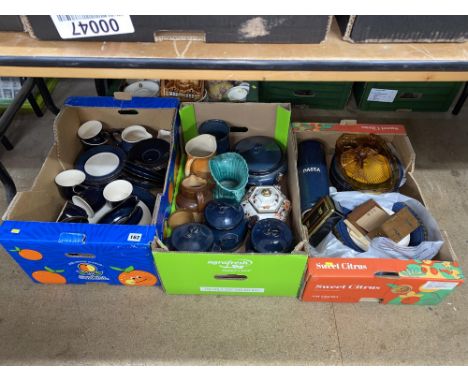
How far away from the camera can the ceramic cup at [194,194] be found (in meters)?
1.13

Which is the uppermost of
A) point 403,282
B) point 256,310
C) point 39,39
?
point 39,39

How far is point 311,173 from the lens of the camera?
121 centimetres

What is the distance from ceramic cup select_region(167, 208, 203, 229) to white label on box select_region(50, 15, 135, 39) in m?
0.55

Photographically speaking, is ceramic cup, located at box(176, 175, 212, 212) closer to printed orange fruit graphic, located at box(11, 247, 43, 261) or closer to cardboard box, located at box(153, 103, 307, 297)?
cardboard box, located at box(153, 103, 307, 297)

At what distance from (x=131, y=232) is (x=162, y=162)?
0.34m

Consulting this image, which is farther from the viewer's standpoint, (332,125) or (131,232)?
(332,125)

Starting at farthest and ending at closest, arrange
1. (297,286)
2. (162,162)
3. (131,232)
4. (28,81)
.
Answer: (28,81), (162,162), (297,286), (131,232)

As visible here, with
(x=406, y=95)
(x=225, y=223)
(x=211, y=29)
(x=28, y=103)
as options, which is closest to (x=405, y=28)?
(x=211, y=29)

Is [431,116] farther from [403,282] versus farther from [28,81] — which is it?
[28,81]

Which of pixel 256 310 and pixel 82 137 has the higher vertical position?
pixel 82 137

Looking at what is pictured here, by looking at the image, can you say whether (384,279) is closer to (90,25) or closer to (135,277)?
(135,277)

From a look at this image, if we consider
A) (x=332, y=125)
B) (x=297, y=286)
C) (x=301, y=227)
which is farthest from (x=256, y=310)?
(x=332, y=125)

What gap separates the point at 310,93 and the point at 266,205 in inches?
30.1

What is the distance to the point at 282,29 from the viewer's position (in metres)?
0.69
